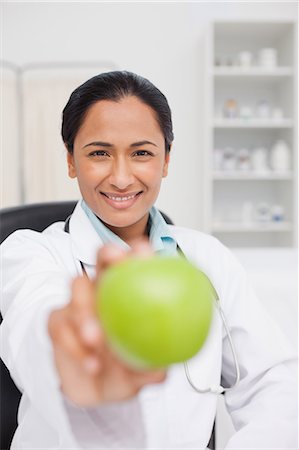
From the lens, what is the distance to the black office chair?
0.77m

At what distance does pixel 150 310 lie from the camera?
0.67 ft

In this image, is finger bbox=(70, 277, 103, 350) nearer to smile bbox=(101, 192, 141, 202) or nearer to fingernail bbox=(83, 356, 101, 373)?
fingernail bbox=(83, 356, 101, 373)

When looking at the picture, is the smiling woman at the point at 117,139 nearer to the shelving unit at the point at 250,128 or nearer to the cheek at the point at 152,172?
the cheek at the point at 152,172

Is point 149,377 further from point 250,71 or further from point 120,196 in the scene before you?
point 250,71

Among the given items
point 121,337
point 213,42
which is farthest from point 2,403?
point 213,42

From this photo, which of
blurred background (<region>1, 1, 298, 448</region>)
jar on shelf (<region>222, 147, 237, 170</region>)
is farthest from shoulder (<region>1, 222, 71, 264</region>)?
jar on shelf (<region>222, 147, 237, 170</region>)

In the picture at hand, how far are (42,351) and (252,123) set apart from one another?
2624mm

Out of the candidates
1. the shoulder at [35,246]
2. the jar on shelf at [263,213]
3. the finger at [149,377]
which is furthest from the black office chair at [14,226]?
the jar on shelf at [263,213]

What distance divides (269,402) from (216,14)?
2.77 metres

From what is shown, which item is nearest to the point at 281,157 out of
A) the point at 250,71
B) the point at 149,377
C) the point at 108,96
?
the point at 250,71

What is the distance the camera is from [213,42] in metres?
3.07

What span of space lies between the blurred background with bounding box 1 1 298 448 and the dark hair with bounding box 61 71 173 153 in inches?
86.7

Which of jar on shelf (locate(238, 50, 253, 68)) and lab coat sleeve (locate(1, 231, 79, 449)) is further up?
jar on shelf (locate(238, 50, 253, 68))

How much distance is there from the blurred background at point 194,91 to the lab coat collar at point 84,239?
6.93 ft
